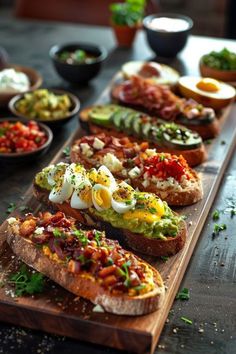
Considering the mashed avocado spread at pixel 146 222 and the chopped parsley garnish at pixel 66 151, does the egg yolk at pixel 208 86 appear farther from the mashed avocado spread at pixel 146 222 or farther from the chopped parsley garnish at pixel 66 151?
the mashed avocado spread at pixel 146 222

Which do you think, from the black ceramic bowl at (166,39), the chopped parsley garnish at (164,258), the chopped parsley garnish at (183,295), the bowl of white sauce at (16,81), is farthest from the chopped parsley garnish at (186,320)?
the black ceramic bowl at (166,39)

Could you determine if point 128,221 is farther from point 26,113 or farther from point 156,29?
point 156,29

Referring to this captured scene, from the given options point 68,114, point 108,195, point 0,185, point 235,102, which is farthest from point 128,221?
point 235,102

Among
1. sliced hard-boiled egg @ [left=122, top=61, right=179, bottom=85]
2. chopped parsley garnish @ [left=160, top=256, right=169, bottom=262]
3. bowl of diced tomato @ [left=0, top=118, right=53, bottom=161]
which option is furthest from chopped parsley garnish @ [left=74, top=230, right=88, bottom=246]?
sliced hard-boiled egg @ [left=122, top=61, right=179, bottom=85]

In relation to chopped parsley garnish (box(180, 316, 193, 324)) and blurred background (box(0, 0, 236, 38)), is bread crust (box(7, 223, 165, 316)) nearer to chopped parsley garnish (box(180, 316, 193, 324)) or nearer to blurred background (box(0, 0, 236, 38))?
chopped parsley garnish (box(180, 316, 193, 324))

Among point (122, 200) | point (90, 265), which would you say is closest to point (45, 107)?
point (122, 200)

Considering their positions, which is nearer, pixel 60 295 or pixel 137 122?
pixel 60 295

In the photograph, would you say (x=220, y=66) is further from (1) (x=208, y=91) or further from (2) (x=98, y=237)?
(2) (x=98, y=237)
